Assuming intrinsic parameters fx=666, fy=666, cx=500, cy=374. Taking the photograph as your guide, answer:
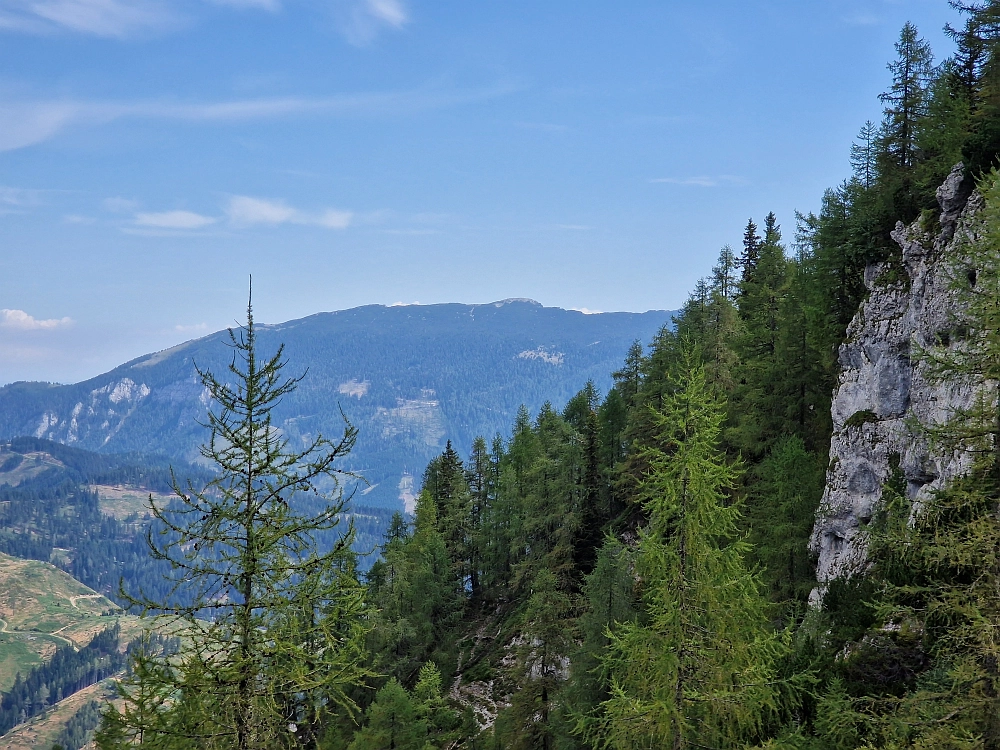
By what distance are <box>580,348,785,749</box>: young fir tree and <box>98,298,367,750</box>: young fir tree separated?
5.20m

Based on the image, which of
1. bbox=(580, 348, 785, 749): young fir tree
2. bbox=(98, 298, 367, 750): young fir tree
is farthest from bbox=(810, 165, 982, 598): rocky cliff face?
bbox=(98, 298, 367, 750): young fir tree

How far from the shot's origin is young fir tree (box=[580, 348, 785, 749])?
38.5 feet

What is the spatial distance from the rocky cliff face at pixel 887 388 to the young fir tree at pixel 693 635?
43.2 ft

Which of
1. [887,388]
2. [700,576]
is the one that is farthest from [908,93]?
[700,576]

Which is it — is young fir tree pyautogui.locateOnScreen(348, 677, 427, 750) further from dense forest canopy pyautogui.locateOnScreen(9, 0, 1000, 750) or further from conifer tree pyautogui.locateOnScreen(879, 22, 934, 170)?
conifer tree pyautogui.locateOnScreen(879, 22, 934, 170)

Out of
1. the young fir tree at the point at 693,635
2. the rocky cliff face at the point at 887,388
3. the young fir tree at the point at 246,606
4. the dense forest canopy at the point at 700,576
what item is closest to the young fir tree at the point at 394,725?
the dense forest canopy at the point at 700,576

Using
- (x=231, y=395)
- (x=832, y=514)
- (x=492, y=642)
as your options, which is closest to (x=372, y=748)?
(x=492, y=642)

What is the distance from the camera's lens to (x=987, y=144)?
74.1 ft

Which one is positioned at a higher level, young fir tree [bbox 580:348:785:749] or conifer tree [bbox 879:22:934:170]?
conifer tree [bbox 879:22:934:170]

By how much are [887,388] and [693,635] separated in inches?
745

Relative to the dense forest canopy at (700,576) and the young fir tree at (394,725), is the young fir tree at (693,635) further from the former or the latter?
the young fir tree at (394,725)

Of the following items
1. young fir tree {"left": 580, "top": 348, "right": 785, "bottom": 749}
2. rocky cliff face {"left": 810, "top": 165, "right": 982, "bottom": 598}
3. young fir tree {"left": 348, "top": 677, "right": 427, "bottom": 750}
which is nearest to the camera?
young fir tree {"left": 580, "top": 348, "right": 785, "bottom": 749}

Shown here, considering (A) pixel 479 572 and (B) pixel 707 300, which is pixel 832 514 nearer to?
(B) pixel 707 300

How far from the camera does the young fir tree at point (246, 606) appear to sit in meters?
9.73
